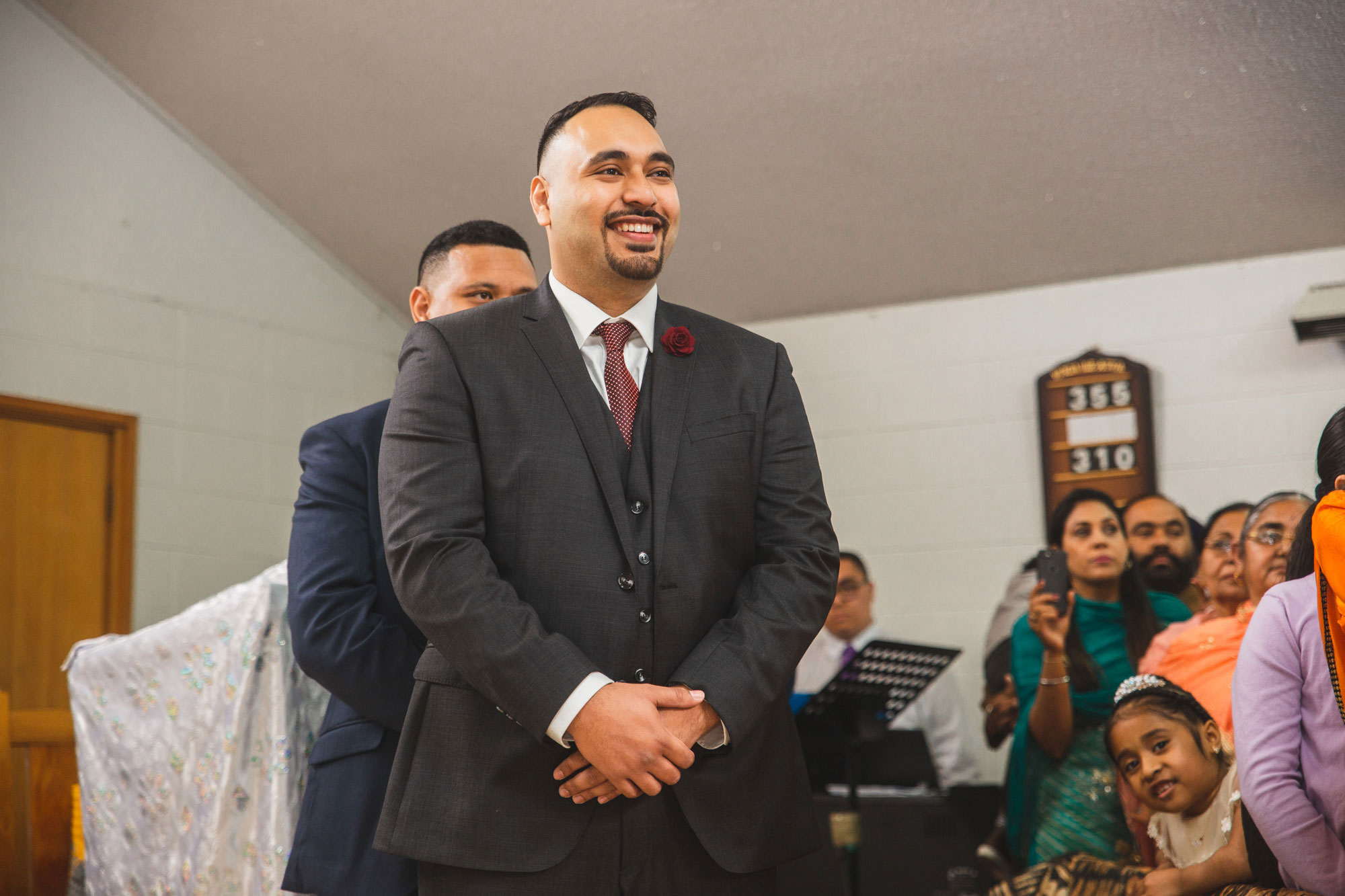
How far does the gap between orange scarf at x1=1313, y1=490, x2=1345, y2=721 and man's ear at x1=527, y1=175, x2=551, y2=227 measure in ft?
Result: 3.26

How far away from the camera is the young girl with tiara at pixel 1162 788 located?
2252mm

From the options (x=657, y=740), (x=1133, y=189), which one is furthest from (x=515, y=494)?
(x=1133, y=189)

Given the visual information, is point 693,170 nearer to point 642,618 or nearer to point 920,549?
point 920,549

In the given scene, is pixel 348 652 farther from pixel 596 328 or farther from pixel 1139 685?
pixel 1139 685

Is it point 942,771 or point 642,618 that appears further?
point 942,771

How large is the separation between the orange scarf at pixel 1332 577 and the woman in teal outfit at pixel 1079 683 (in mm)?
1213

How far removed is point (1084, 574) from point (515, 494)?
245cm

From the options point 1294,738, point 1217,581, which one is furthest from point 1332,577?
point 1217,581

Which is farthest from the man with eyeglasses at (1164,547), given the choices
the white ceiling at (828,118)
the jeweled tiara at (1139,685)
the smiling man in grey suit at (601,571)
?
the smiling man in grey suit at (601,571)

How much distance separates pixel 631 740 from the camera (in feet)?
3.87

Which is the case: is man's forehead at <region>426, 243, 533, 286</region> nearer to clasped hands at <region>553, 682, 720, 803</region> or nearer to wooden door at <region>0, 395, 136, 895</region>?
clasped hands at <region>553, 682, 720, 803</region>

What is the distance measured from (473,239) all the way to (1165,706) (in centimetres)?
155

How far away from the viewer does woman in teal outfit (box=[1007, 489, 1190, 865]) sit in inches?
112

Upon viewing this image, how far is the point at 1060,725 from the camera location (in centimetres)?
292
